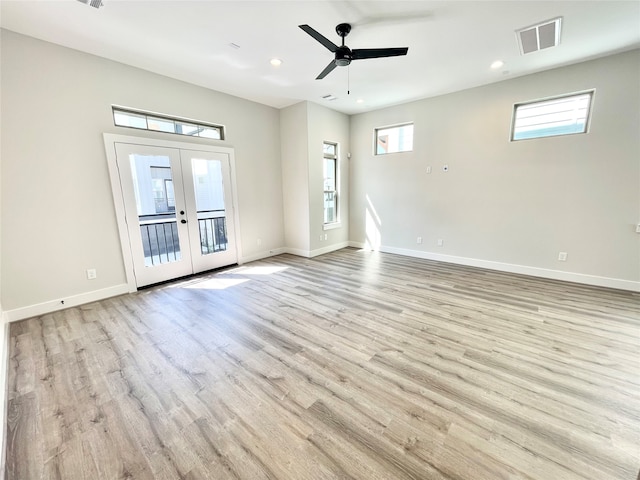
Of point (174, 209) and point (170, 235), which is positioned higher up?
point (174, 209)

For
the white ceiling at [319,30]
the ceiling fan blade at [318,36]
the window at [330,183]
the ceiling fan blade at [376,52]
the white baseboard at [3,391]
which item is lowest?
the white baseboard at [3,391]

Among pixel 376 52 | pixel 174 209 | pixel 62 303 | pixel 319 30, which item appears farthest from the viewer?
pixel 174 209

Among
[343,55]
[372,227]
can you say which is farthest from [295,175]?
[343,55]

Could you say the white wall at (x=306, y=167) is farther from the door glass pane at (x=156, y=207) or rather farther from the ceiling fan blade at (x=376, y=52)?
the ceiling fan blade at (x=376, y=52)

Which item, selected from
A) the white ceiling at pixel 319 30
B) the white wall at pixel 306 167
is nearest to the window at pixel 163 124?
the white ceiling at pixel 319 30

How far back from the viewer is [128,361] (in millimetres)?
2246

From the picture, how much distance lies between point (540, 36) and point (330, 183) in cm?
399

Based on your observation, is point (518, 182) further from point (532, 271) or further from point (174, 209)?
point (174, 209)

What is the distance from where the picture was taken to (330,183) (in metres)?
6.05

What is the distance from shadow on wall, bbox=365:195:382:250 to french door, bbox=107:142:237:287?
122 inches

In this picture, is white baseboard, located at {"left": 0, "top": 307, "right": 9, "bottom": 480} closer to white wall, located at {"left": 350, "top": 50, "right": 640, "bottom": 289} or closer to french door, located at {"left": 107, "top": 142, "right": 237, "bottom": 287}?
french door, located at {"left": 107, "top": 142, "right": 237, "bottom": 287}

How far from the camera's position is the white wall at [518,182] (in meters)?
3.50

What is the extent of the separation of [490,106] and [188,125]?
5082 mm

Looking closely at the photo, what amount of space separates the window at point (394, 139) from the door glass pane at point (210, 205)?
3.48 metres
